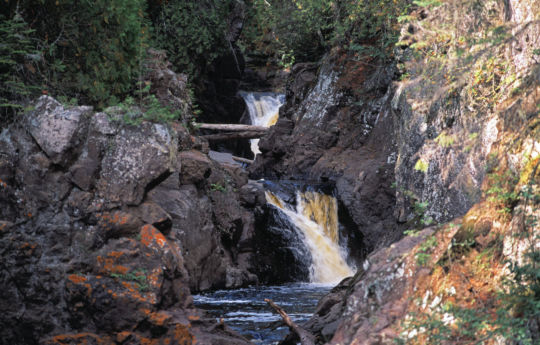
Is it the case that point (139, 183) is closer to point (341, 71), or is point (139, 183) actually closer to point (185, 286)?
point (185, 286)

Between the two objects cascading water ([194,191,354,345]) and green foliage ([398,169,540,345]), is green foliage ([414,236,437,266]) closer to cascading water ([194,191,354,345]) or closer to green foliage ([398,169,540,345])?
green foliage ([398,169,540,345])

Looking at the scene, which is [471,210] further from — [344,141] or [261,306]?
[344,141]

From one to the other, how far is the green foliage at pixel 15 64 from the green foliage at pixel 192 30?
32.1ft

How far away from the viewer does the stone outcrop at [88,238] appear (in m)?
5.87

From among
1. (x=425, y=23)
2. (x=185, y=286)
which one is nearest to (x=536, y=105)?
(x=425, y=23)

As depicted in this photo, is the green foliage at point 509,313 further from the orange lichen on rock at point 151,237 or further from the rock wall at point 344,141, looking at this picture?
the rock wall at point 344,141

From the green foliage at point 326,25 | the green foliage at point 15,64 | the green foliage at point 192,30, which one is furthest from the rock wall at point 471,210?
the green foliage at point 192,30

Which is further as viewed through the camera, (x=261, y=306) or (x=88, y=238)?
(x=261, y=306)

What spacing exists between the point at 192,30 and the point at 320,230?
28.8 feet

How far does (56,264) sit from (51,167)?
1.16 m

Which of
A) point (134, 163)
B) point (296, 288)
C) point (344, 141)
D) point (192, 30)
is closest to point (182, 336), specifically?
point (134, 163)

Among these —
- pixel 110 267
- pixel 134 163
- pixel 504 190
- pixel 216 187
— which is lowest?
pixel 110 267

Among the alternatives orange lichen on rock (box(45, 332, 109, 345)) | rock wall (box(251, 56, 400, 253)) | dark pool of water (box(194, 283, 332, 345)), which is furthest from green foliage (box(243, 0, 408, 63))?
orange lichen on rock (box(45, 332, 109, 345))

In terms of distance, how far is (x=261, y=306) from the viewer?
9.45 m
